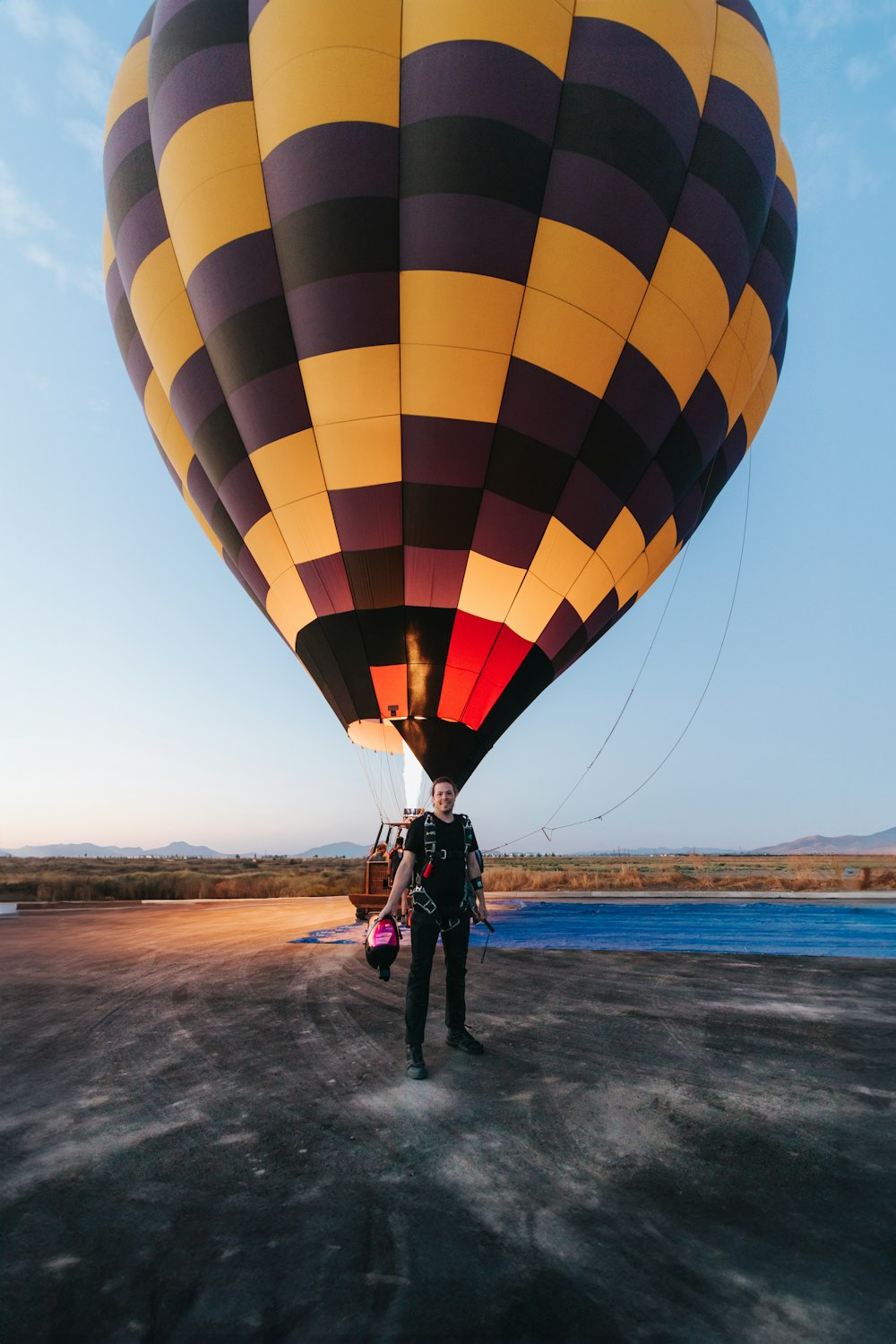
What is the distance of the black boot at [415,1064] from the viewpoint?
10.8 ft

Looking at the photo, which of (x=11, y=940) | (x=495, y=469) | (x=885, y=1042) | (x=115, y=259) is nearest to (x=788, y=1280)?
(x=885, y=1042)

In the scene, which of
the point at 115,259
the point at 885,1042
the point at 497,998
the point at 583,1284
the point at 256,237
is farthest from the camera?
the point at 115,259

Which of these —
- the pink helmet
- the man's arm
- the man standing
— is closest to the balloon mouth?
the man standing

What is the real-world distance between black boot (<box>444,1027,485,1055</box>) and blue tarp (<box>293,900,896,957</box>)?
4.17 m

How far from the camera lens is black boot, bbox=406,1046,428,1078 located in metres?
3.31

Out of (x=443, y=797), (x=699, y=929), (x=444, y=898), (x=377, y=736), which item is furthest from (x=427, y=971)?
(x=699, y=929)

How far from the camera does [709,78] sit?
733 centimetres

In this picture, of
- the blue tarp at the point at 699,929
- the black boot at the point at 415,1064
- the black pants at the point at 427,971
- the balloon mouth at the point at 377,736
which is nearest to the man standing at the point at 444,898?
the black pants at the point at 427,971

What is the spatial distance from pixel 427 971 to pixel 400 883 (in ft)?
1.64

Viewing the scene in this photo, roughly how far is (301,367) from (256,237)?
4.47ft

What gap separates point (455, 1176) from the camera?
7.63 feet

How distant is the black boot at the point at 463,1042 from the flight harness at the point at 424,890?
0.53m

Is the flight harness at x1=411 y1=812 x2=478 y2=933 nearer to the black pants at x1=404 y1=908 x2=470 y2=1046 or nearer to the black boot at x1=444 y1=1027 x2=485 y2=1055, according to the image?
the black pants at x1=404 y1=908 x2=470 y2=1046

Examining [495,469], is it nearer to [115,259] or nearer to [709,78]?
[709,78]
